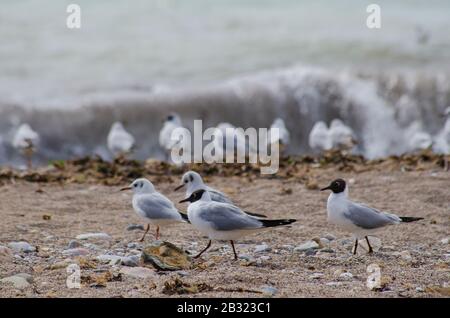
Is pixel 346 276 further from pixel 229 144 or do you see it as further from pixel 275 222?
pixel 229 144

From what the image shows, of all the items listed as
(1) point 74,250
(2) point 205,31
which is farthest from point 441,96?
(1) point 74,250

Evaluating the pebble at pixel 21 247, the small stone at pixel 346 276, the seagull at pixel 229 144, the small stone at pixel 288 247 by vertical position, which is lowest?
the small stone at pixel 288 247

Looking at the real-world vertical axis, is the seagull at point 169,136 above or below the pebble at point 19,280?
above

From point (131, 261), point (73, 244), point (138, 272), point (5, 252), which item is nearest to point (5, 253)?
point (5, 252)

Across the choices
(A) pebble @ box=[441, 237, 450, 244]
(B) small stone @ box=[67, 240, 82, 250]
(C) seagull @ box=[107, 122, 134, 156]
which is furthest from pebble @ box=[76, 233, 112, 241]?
(C) seagull @ box=[107, 122, 134, 156]

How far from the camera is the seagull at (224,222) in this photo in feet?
21.3

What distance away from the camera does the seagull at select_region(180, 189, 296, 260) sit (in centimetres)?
650

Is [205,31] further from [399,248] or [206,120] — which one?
[399,248]

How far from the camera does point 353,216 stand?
688 centimetres

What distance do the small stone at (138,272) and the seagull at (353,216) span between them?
153 centimetres

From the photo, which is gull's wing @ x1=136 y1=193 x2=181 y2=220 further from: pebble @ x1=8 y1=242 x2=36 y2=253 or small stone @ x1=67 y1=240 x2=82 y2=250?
pebble @ x1=8 y1=242 x2=36 y2=253

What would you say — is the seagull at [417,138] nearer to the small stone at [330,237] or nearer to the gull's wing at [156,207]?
the small stone at [330,237]

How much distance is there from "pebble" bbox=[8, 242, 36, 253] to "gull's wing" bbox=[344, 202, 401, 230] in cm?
224

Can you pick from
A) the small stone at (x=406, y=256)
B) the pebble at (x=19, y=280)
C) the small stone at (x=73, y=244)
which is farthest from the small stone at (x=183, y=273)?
the small stone at (x=406, y=256)
